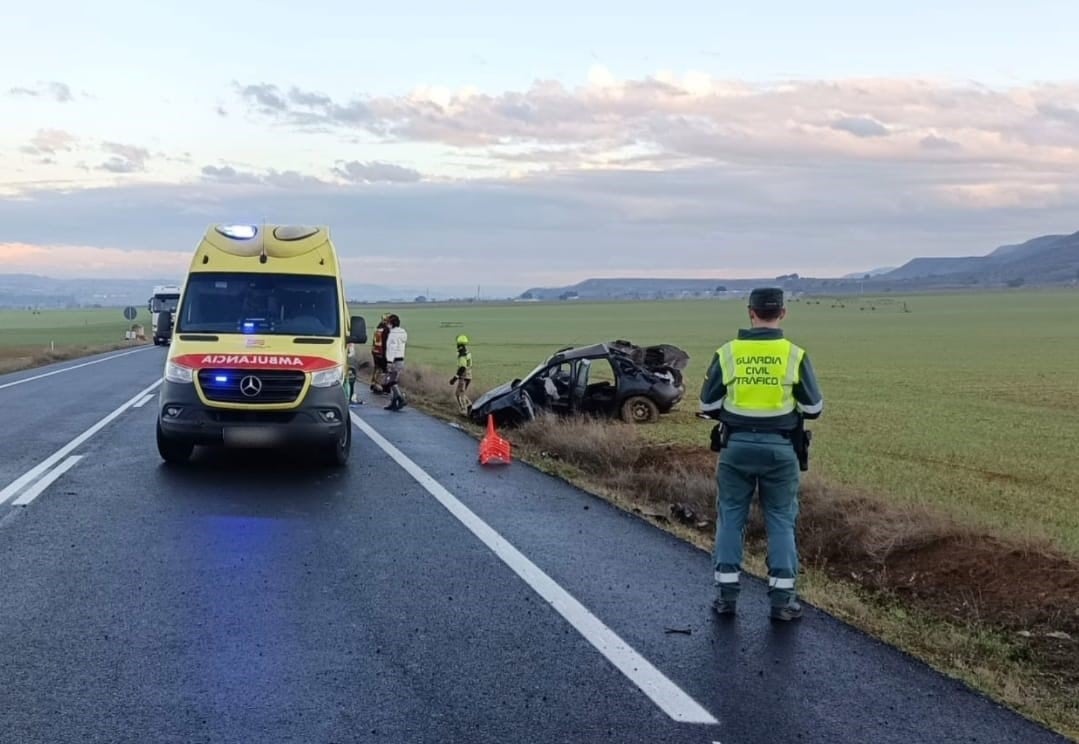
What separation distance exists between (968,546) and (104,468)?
28.9 ft

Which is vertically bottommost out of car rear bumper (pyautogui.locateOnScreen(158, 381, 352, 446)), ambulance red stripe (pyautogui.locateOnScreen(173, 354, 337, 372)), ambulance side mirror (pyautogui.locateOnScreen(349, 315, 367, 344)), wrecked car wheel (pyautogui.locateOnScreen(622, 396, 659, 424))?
wrecked car wheel (pyautogui.locateOnScreen(622, 396, 659, 424))

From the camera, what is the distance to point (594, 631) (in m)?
5.59

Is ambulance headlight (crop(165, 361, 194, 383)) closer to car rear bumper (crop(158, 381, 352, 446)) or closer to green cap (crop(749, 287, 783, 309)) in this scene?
car rear bumper (crop(158, 381, 352, 446))

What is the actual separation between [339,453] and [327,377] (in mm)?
994

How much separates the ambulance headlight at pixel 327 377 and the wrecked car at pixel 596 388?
5606mm

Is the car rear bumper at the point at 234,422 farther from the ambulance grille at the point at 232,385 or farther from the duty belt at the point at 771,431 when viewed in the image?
the duty belt at the point at 771,431

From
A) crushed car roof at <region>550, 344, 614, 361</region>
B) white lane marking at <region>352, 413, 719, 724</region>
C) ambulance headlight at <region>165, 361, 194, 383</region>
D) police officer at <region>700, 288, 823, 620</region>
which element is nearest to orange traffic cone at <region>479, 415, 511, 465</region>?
white lane marking at <region>352, 413, 719, 724</region>

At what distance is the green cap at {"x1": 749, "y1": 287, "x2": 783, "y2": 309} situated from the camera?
6047 mm

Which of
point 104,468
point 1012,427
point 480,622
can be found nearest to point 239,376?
point 104,468

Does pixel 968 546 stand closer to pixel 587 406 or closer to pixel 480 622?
pixel 480 622

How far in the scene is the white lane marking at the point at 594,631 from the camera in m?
4.50

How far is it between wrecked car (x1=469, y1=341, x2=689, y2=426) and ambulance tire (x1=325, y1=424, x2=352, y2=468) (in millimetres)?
5033

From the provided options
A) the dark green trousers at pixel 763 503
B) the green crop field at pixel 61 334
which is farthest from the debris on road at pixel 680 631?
the green crop field at pixel 61 334

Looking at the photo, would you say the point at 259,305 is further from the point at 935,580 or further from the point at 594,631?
the point at 935,580
